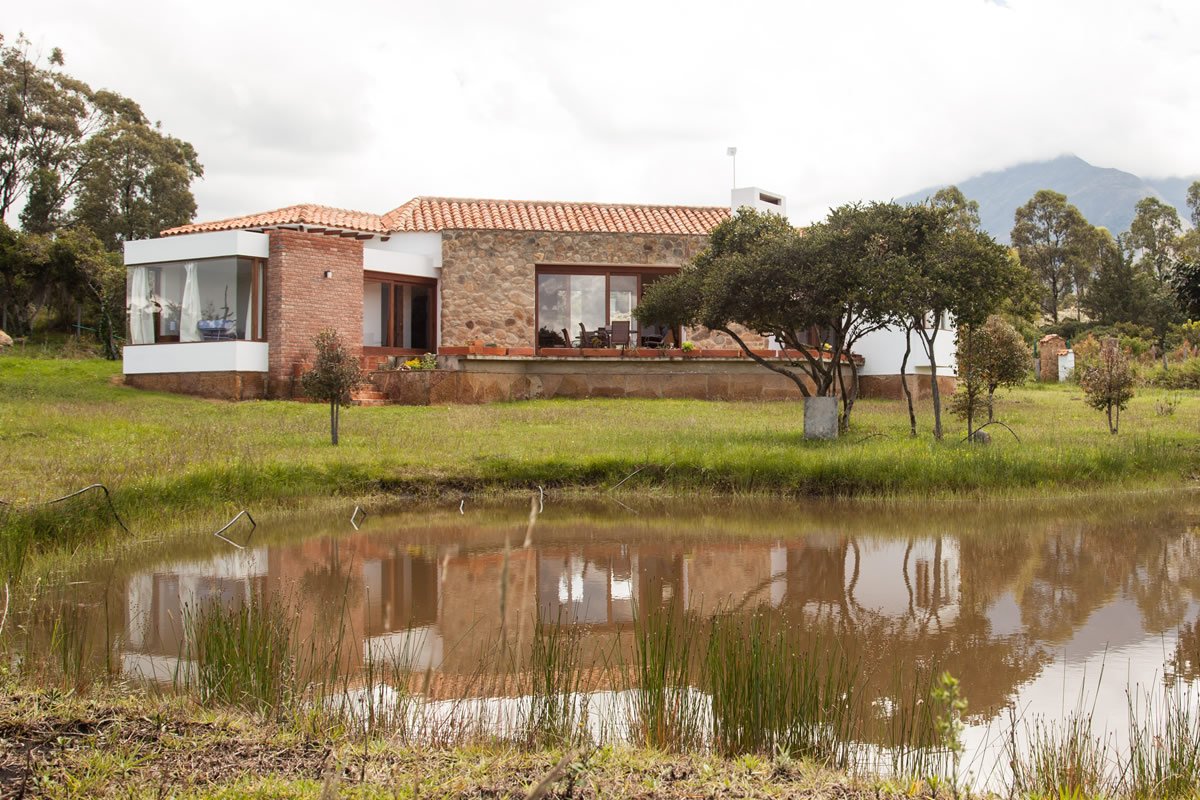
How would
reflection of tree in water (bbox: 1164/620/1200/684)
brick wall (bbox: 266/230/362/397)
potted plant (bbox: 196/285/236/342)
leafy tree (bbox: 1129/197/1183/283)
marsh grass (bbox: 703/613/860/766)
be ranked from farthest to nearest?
leafy tree (bbox: 1129/197/1183/283), potted plant (bbox: 196/285/236/342), brick wall (bbox: 266/230/362/397), reflection of tree in water (bbox: 1164/620/1200/684), marsh grass (bbox: 703/613/860/766)

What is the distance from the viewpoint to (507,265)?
2209 cm

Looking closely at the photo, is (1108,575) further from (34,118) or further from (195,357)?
(34,118)

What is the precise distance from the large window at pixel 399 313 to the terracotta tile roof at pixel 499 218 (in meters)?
1.19

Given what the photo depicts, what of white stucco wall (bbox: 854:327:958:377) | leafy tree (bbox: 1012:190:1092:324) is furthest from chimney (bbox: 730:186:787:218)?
leafy tree (bbox: 1012:190:1092:324)

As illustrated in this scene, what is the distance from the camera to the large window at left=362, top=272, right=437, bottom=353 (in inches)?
864

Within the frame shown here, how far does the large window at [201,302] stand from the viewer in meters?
19.4

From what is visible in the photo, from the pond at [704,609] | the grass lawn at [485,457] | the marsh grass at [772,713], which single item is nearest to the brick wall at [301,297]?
the grass lawn at [485,457]

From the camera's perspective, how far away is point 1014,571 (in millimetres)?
7656

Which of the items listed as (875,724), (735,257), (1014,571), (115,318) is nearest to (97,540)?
(875,724)

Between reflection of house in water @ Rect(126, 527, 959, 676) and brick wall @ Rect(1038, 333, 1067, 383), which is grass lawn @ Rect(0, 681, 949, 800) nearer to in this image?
reflection of house in water @ Rect(126, 527, 959, 676)

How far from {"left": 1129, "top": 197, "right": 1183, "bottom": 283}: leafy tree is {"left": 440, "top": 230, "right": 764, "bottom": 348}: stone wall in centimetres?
3328

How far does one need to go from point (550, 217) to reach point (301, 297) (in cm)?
631

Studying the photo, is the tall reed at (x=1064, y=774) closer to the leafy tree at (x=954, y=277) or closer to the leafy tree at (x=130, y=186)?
the leafy tree at (x=954, y=277)

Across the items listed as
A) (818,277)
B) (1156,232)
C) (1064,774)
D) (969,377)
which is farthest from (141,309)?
(1156,232)
